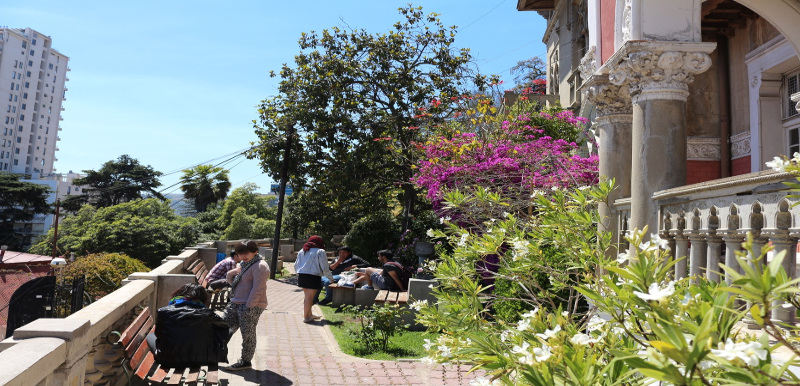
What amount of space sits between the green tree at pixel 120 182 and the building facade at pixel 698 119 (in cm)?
7298

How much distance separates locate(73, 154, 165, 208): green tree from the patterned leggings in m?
72.2

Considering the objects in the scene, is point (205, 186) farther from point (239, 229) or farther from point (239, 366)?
point (239, 366)

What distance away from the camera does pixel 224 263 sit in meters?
11.5

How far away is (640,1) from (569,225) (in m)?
3.62

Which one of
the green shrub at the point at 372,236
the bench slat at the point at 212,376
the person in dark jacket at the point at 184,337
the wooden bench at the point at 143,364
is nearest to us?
the wooden bench at the point at 143,364

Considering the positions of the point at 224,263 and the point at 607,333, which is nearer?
the point at 607,333

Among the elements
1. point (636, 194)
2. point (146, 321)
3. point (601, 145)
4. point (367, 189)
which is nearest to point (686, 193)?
point (636, 194)

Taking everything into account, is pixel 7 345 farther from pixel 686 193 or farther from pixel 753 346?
pixel 686 193

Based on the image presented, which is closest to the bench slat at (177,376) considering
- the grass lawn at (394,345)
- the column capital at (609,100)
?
the grass lawn at (394,345)

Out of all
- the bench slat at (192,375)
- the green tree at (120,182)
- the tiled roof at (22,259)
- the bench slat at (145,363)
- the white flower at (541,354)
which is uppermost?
the green tree at (120,182)

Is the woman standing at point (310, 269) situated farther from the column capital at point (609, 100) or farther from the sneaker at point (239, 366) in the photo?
the column capital at point (609, 100)

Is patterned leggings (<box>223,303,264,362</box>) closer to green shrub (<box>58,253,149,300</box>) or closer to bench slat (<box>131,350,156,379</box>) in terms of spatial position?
bench slat (<box>131,350,156,379</box>)

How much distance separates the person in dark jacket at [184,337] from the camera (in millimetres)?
6309

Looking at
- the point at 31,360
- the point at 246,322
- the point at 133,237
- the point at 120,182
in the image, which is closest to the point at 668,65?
the point at 246,322
